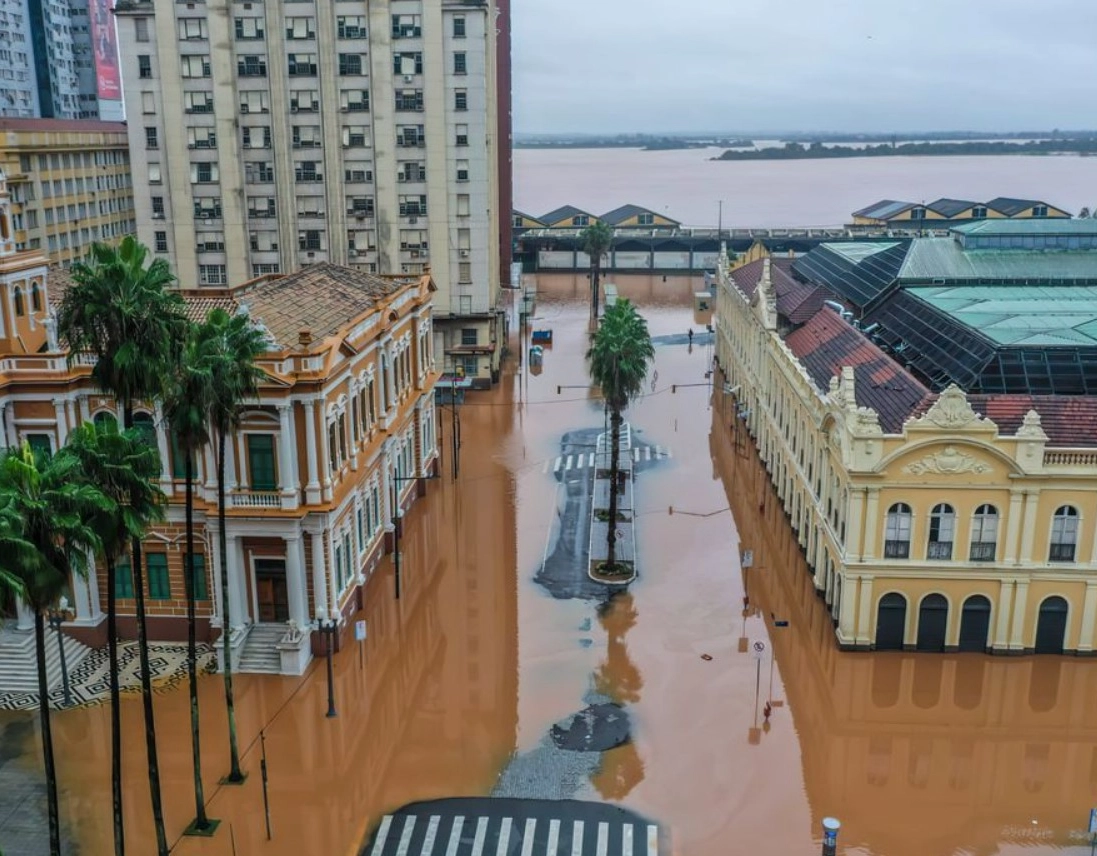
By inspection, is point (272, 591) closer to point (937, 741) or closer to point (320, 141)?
point (937, 741)

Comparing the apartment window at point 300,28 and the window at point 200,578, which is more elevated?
the apartment window at point 300,28

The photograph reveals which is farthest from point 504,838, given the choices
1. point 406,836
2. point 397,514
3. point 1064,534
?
point 1064,534

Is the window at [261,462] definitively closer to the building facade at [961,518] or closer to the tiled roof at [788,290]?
the building facade at [961,518]

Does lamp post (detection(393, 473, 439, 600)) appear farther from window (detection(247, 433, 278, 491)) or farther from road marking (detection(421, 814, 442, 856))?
road marking (detection(421, 814, 442, 856))

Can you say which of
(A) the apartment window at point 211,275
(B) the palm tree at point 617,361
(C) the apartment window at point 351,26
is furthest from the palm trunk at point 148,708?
(A) the apartment window at point 211,275

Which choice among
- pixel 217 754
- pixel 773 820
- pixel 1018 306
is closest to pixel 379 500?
pixel 217 754

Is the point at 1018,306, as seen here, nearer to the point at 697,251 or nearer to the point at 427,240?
the point at 427,240
